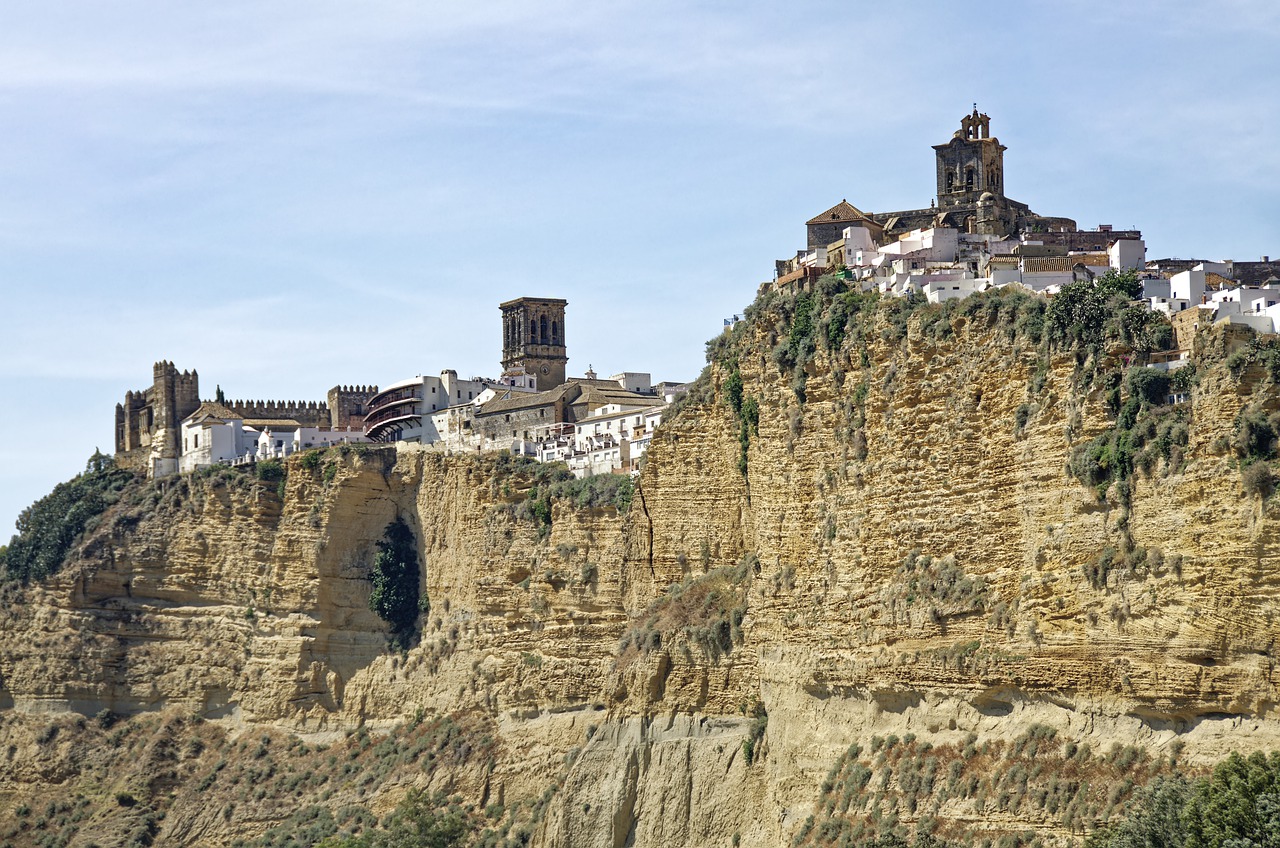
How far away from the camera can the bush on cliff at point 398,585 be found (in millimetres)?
73938

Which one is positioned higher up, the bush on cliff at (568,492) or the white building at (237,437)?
the white building at (237,437)

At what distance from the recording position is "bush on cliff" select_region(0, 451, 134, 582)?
8375 centimetres

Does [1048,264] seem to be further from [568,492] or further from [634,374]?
[634,374]

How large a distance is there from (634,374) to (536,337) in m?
5.52

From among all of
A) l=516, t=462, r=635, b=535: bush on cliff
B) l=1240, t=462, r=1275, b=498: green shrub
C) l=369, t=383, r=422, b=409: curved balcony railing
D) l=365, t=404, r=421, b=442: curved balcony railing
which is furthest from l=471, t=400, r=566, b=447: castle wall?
l=1240, t=462, r=1275, b=498: green shrub

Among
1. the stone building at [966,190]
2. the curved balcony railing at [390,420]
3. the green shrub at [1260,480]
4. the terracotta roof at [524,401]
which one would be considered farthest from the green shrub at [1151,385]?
the curved balcony railing at [390,420]

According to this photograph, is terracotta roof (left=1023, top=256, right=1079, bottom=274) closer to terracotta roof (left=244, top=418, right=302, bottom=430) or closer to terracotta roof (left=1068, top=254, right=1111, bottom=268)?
terracotta roof (left=1068, top=254, right=1111, bottom=268)

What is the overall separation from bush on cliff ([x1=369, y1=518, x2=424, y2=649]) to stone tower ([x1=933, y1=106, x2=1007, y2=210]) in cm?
2043

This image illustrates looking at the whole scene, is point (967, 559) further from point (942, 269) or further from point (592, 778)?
point (592, 778)

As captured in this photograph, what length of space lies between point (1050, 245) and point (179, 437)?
139 ft

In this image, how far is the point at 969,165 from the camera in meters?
65.4

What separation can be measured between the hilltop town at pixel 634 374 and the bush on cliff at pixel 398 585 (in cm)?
415

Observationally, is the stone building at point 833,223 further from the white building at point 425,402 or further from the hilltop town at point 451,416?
the white building at point 425,402

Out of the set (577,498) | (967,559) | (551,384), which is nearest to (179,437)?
(551,384)
